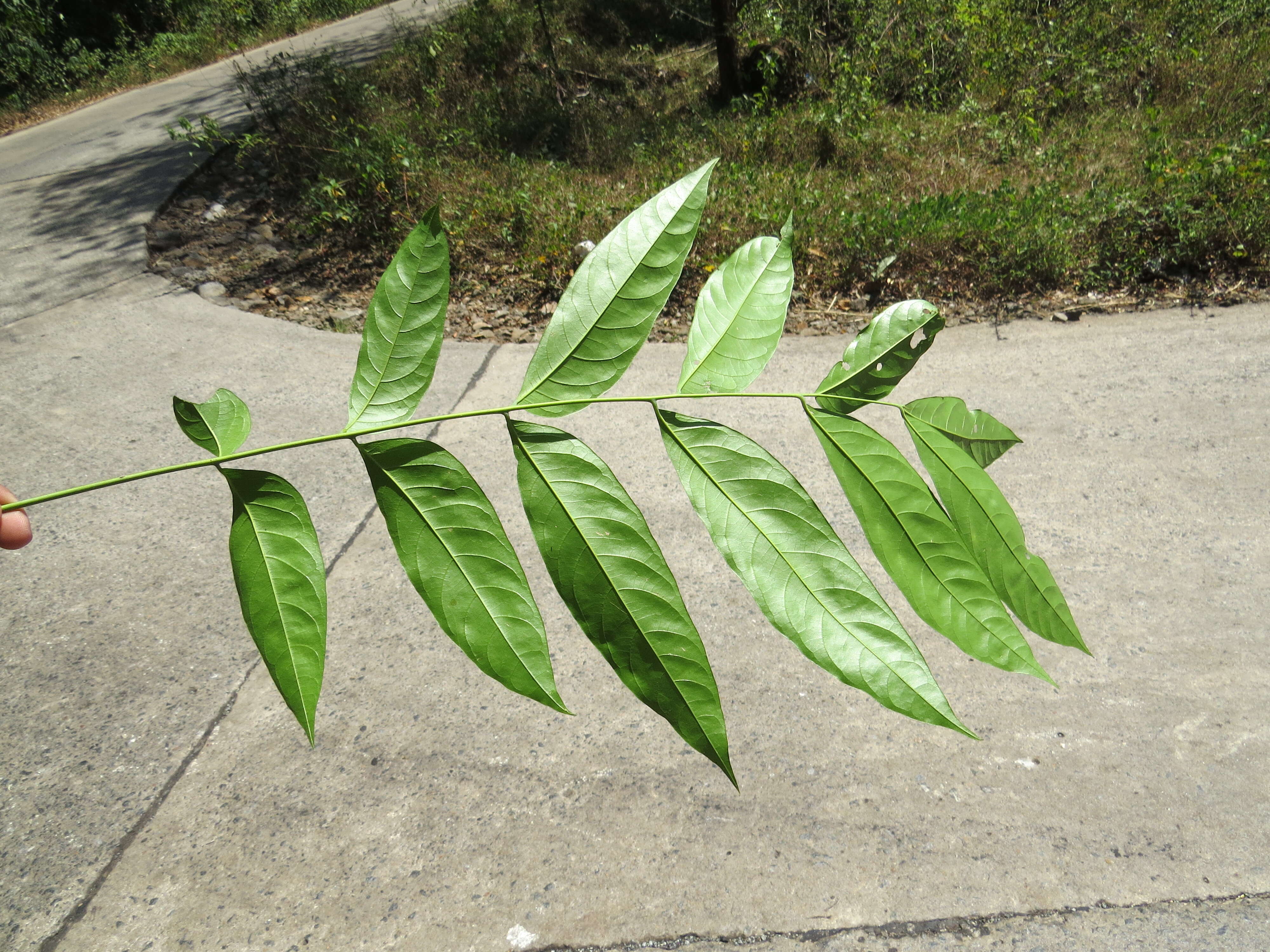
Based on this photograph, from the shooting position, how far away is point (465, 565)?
1.25 ft

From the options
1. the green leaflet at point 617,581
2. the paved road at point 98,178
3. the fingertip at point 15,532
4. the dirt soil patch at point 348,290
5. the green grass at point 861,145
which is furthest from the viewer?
the paved road at point 98,178

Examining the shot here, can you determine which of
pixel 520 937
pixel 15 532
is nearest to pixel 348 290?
pixel 520 937

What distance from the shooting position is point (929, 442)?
407mm

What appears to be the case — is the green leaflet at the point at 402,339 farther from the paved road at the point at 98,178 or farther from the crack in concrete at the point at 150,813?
the paved road at the point at 98,178

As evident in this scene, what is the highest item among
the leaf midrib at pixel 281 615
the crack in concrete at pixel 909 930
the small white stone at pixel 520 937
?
the leaf midrib at pixel 281 615

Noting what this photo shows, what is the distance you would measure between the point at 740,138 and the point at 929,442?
669 centimetres

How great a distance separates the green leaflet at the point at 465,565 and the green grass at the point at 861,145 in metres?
4.76

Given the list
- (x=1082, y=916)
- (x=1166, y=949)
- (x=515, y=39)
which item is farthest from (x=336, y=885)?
(x=515, y=39)

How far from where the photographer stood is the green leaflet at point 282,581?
0.38 metres

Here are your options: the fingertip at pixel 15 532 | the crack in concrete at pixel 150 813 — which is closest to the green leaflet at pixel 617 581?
the fingertip at pixel 15 532

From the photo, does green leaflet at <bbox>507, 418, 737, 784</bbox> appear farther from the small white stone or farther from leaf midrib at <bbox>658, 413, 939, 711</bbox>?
the small white stone

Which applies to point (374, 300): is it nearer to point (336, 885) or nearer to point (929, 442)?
point (929, 442)

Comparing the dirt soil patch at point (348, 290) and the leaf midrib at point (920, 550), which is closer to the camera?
the leaf midrib at point (920, 550)

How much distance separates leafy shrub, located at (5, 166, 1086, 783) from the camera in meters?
0.37
